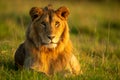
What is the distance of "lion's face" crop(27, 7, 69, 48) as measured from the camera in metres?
8.88

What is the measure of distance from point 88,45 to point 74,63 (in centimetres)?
474

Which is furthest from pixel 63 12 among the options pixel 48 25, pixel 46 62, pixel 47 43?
pixel 46 62

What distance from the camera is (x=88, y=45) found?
563 inches

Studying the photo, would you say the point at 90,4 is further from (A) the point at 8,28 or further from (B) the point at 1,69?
(B) the point at 1,69

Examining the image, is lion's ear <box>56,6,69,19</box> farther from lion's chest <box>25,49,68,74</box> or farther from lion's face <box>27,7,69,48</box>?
lion's chest <box>25,49,68,74</box>

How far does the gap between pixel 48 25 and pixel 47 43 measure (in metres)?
0.34

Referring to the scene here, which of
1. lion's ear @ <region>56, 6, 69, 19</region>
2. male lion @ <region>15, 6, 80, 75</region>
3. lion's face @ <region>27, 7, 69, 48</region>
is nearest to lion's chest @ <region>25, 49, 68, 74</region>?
male lion @ <region>15, 6, 80, 75</region>

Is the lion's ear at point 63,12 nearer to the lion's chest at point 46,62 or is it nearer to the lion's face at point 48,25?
the lion's face at point 48,25

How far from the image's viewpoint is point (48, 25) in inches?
354

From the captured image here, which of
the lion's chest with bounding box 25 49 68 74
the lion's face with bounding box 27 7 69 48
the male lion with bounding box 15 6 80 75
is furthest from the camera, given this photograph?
the lion's chest with bounding box 25 49 68 74

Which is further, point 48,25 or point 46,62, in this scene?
point 46,62

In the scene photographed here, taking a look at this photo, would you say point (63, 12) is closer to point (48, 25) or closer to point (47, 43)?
point (48, 25)

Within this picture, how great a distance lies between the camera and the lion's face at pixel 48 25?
888cm

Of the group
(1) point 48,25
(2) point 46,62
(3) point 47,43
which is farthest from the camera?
(2) point 46,62
